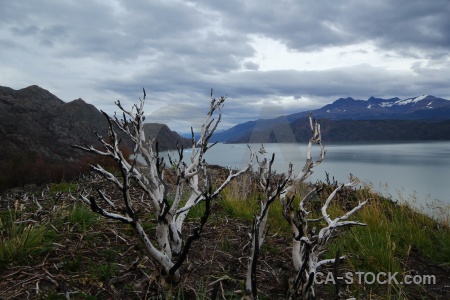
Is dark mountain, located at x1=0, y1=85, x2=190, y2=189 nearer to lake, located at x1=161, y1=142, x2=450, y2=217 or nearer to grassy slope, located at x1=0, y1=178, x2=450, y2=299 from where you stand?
lake, located at x1=161, y1=142, x2=450, y2=217

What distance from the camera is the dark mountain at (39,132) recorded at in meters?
41.2

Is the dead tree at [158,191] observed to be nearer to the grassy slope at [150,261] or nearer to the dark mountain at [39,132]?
the grassy slope at [150,261]

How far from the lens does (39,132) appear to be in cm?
12706

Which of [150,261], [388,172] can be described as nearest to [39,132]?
[388,172]

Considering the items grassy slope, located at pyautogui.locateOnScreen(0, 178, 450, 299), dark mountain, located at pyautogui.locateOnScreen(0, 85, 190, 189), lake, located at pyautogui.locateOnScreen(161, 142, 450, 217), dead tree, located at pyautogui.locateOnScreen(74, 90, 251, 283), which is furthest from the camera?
dark mountain, located at pyautogui.locateOnScreen(0, 85, 190, 189)

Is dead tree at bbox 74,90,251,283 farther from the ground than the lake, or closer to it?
farther from the ground

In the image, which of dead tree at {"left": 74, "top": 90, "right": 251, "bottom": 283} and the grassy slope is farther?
the grassy slope

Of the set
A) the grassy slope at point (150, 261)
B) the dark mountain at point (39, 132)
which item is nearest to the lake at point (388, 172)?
the grassy slope at point (150, 261)

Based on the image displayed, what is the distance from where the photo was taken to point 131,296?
10.7 feet

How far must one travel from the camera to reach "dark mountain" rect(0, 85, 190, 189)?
41250 mm

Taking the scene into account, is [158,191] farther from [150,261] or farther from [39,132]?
[39,132]

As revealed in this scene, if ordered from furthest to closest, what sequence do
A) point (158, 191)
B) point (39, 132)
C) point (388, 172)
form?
1. point (39, 132)
2. point (388, 172)
3. point (158, 191)

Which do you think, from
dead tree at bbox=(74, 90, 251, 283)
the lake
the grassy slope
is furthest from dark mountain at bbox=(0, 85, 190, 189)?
dead tree at bbox=(74, 90, 251, 283)

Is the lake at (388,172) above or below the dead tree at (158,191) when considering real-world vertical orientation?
below
